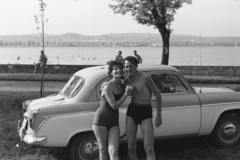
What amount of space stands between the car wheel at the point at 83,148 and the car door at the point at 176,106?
1118mm

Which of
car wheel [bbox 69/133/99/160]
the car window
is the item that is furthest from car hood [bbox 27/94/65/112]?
the car window

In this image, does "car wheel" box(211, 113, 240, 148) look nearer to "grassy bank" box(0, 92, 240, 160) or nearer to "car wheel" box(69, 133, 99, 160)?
"grassy bank" box(0, 92, 240, 160)

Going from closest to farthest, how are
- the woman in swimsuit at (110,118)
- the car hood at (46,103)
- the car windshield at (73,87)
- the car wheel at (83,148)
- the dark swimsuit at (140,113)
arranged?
the woman in swimsuit at (110,118) → the dark swimsuit at (140,113) → the car wheel at (83,148) → the car hood at (46,103) → the car windshield at (73,87)

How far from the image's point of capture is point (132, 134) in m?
5.14

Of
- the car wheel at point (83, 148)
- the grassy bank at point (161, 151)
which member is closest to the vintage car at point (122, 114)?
the car wheel at point (83, 148)

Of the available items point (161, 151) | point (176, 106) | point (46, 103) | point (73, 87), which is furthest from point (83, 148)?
point (176, 106)

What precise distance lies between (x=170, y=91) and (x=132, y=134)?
1.74 meters

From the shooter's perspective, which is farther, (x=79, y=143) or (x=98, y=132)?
(x=79, y=143)

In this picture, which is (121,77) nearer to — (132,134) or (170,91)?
(132,134)

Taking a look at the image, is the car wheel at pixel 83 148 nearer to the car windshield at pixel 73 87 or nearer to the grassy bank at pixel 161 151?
the grassy bank at pixel 161 151

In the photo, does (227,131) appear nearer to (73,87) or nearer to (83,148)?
(83,148)

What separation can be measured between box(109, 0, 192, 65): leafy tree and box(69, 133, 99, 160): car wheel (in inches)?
591

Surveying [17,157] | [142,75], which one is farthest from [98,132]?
[17,157]

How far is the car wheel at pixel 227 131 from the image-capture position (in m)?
6.87
